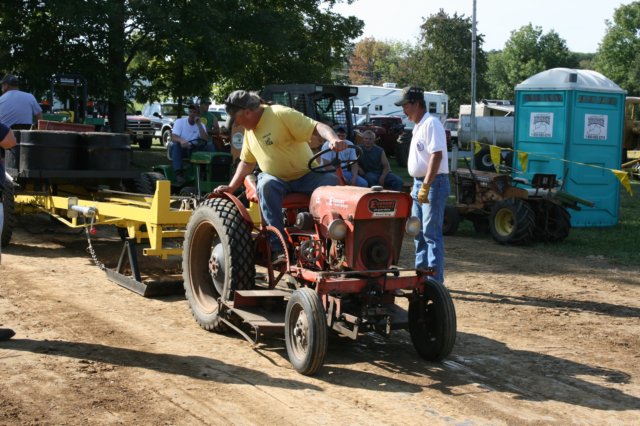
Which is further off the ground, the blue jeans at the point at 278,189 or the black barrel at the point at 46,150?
the black barrel at the point at 46,150

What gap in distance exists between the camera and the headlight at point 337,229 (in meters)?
5.60

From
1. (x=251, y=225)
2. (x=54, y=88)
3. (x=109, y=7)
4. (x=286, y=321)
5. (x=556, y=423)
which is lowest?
(x=556, y=423)

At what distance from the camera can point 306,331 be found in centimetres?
540

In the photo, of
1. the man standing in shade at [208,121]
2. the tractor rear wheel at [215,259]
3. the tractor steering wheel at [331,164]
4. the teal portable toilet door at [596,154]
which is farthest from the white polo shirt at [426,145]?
the man standing in shade at [208,121]

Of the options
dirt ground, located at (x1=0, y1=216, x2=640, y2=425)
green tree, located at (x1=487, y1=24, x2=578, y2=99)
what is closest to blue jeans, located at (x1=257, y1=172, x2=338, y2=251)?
dirt ground, located at (x1=0, y1=216, x2=640, y2=425)

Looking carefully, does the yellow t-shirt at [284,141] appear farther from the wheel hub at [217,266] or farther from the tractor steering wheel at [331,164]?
the wheel hub at [217,266]

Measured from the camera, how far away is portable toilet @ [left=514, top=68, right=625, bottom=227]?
1385cm

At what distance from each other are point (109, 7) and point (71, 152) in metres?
9.21

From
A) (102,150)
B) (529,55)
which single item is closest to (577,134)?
(102,150)

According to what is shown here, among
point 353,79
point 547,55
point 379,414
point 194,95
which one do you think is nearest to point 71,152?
point 379,414

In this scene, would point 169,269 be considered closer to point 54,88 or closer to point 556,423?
point 556,423

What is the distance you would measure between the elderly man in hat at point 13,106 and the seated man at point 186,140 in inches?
121

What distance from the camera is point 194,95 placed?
73.9ft

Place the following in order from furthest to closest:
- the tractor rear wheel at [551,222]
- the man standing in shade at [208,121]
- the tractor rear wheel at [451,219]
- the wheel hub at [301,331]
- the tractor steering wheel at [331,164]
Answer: the man standing in shade at [208,121] < the tractor rear wheel at [451,219] < the tractor rear wheel at [551,222] < the tractor steering wheel at [331,164] < the wheel hub at [301,331]
